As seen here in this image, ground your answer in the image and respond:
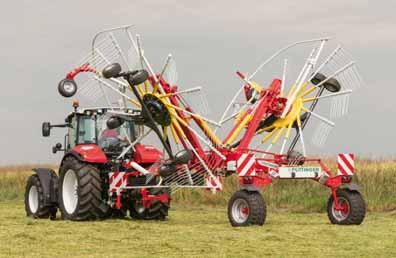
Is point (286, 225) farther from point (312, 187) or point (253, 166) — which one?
point (312, 187)

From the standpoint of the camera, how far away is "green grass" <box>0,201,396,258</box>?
1022cm

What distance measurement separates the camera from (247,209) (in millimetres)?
13695

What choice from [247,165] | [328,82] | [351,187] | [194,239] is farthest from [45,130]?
[351,187]

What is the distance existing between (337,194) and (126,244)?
4.87 meters

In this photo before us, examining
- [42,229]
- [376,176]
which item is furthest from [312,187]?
[42,229]

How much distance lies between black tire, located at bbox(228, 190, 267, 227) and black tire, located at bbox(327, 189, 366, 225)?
167 centimetres

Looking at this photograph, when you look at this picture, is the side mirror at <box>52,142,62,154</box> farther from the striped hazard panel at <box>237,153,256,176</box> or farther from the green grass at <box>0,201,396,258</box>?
the striped hazard panel at <box>237,153,256,176</box>

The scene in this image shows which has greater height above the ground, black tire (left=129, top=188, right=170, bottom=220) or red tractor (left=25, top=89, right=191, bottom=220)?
red tractor (left=25, top=89, right=191, bottom=220)

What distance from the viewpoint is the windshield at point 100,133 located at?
1639 cm

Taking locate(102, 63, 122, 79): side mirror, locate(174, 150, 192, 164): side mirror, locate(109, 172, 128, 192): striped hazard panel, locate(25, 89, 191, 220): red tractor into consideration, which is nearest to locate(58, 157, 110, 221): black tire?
locate(25, 89, 191, 220): red tractor

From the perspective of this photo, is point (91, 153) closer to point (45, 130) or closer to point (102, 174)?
point (102, 174)

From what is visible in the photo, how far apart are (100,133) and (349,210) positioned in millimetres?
5091

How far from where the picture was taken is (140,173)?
15484mm

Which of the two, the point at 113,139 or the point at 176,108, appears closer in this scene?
the point at 176,108
